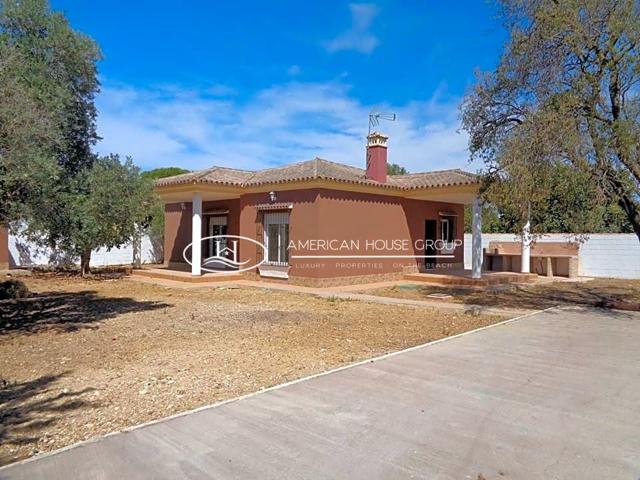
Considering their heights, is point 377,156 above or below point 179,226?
above

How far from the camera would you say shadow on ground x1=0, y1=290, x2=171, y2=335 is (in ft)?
30.5

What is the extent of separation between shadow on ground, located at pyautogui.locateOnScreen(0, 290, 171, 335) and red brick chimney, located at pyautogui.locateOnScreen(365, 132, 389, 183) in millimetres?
9598

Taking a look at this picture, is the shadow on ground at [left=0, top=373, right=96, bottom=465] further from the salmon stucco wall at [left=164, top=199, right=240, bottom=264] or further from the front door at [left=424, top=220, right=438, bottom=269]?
the front door at [left=424, top=220, right=438, bottom=269]

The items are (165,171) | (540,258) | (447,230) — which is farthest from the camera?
(165,171)

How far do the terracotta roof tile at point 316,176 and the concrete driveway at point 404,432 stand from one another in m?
10.6

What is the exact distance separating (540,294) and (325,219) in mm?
7415

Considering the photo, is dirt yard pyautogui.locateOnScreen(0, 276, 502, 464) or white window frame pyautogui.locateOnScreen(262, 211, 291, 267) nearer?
dirt yard pyautogui.locateOnScreen(0, 276, 502, 464)

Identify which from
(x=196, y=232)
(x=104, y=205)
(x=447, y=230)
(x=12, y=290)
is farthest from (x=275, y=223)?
(x=447, y=230)

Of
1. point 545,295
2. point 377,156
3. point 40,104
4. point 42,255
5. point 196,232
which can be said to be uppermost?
point 377,156

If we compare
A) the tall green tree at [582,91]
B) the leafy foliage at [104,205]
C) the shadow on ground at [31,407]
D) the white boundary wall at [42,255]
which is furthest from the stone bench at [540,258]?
the shadow on ground at [31,407]

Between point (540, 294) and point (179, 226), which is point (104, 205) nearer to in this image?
point (179, 226)

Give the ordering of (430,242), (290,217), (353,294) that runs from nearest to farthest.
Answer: (353,294) → (290,217) → (430,242)

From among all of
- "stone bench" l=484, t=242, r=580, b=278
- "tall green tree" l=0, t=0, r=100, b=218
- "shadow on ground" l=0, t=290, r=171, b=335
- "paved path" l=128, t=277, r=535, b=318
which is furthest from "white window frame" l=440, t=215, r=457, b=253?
"tall green tree" l=0, t=0, r=100, b=218

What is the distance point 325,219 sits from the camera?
15992 millimetres
